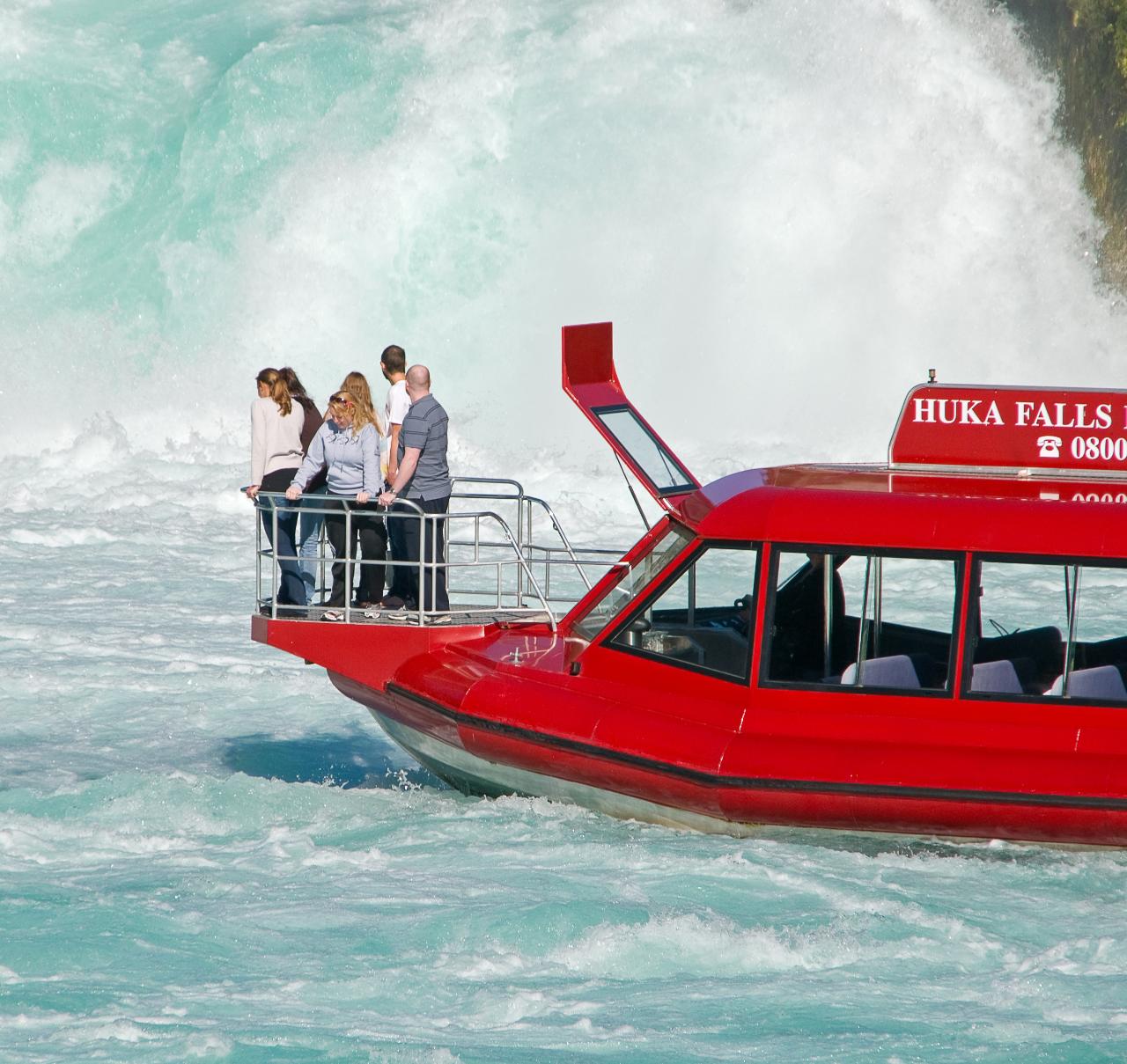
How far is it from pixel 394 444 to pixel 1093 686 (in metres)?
3.88

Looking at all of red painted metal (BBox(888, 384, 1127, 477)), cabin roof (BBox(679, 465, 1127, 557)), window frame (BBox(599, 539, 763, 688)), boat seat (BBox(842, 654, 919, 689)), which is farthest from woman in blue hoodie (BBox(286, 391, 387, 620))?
red painted metal (BBox(888, 384, 1127, 477))

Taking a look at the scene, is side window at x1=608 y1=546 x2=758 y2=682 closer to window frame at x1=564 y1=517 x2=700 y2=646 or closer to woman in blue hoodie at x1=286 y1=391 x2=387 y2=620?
window frame at x1=564 y1=517 x2=700 y2=646

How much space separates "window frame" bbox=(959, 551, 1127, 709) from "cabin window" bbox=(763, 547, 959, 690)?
0.11 meters

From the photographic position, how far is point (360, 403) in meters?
8.31

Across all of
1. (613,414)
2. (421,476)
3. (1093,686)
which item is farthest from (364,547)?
(1093,686)

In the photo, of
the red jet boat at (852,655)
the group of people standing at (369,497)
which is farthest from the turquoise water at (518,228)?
the red jet boat at (852,655)

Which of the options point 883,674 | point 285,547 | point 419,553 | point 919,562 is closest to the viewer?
point 883,674

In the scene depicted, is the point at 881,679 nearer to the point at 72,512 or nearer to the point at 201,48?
the point at 72,512

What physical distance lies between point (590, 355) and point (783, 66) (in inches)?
703

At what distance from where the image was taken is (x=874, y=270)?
24.0 meters

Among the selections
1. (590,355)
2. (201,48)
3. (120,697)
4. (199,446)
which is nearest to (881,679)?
(590,355)

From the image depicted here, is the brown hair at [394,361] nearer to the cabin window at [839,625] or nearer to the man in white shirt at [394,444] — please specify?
the man in white shirt at [394,444]

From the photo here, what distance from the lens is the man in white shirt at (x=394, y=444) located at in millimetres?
8453

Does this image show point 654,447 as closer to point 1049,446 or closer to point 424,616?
point 424,616
